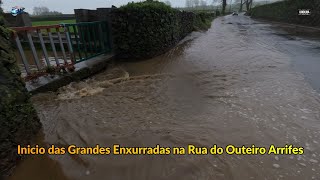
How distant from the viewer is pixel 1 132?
2500 millimetres

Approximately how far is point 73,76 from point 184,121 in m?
3.40

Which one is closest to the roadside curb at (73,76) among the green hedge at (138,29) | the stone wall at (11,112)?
the green hedge at (138,29)

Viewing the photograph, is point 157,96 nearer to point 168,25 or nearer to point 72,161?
point 72,161

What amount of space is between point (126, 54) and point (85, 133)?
16.2 ft

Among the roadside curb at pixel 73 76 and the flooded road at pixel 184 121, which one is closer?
the flooded road at pixel 184 121

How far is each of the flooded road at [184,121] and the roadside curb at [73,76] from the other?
203mm

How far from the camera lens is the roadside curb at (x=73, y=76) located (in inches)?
186

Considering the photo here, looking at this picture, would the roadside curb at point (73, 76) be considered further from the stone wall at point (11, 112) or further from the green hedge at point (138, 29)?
the stone wall at point (11, 112)

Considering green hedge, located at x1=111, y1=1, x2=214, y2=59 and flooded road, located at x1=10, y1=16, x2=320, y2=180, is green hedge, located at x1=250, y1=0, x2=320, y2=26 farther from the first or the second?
green hedge, located at x1=111, y1=1, x2=214, y2=59

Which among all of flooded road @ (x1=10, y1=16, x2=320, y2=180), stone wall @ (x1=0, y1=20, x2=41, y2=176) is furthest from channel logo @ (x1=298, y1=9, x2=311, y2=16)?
stone wall @ (x1=0, y1=20, x2=41, y2=176)

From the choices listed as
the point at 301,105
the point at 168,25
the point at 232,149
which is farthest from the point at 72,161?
the point at 168,25

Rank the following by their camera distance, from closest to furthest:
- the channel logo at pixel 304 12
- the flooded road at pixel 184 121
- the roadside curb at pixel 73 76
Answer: the flooded road at pixel 184 121 → the roadside curb at pixel 73 76 → the channel logo at pixel 304 12

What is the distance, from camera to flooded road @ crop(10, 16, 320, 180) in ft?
8.75

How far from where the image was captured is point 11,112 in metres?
2.70
